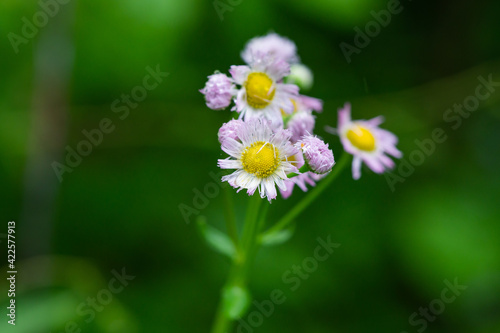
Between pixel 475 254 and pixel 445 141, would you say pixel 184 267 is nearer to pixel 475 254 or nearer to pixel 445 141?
pixel 475 254

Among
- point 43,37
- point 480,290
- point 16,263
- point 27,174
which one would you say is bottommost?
point 480,290

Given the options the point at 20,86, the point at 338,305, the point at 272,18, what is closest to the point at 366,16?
the point at 272,18

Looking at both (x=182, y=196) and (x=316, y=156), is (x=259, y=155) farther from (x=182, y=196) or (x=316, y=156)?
(x=182, y=196)

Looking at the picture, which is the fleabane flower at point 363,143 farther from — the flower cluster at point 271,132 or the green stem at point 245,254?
the green stem at point 245,254

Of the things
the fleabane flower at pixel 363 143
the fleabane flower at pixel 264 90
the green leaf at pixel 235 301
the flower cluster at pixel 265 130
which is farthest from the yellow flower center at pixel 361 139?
the green leaf at pixel 235 301

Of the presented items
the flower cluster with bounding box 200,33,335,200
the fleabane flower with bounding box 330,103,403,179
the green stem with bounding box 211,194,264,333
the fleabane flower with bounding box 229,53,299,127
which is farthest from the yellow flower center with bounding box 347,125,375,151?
the green stem with bounding box 211,194,264,333

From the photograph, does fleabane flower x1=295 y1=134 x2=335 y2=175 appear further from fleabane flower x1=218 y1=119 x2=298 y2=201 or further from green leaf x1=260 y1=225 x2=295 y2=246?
green leaf x1=260 y1=225 x2=295 y2=246
